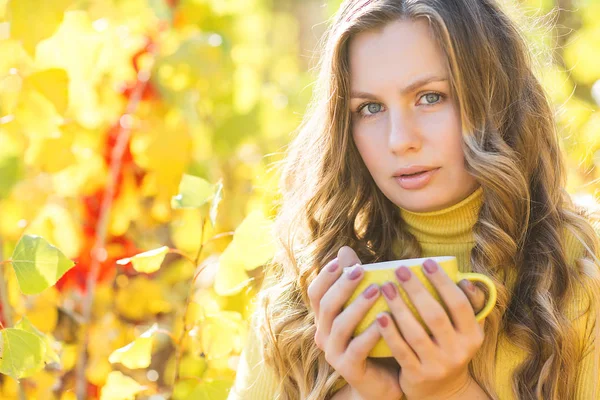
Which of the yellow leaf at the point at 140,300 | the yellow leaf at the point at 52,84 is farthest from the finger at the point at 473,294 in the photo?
the yellow leaf at the point at 140,300

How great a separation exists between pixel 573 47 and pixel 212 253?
1.11m

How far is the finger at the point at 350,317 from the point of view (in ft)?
3.59

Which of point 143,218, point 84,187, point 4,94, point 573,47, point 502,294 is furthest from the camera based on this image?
point 573,47

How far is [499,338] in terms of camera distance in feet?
4.30

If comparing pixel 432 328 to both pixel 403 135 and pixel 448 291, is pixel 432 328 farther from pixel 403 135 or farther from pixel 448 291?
pixel 403 135

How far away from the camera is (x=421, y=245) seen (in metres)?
1.46

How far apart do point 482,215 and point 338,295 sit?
0.36 m

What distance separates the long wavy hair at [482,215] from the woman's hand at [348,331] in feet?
0.54

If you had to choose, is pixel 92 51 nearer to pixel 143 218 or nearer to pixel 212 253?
pixel 143 218

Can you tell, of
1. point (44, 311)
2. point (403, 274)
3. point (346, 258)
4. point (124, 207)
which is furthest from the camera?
point (124, 207)

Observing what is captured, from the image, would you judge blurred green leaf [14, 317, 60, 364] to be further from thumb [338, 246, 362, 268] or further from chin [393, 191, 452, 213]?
chin [393, 191, 452, 213]

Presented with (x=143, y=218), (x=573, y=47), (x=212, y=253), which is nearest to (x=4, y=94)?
(x=143, y=218)

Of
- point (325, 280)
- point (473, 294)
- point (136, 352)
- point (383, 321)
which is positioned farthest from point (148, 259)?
point (473, 294)

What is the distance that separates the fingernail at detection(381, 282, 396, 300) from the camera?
3.54ft
